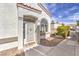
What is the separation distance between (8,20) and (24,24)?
26 cm

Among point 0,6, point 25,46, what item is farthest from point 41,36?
point 0,6

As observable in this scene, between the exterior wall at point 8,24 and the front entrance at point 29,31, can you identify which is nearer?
the exterior wall at point 8,24

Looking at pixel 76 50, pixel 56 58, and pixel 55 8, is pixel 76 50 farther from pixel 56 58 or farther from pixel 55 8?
pixel 55 8

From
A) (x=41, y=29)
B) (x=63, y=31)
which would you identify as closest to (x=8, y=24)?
(x=41, y=29)

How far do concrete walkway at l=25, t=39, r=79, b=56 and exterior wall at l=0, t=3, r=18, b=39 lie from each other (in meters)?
0.41

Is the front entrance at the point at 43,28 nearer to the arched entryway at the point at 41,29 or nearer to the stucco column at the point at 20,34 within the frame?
the arched entryway at the point at 41,29

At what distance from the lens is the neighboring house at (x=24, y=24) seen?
91.9 inches

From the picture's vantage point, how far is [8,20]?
2.35 m

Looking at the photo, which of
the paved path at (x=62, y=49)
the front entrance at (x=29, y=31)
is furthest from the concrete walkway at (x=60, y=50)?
the front entrance at (x=29, y=31)

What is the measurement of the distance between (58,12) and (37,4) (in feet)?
1.14

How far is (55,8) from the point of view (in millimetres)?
2414

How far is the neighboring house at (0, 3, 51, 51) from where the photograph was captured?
7.66 ft

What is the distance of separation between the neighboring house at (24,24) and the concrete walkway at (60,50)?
0.10 m

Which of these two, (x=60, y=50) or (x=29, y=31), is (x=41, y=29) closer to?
(x=29, y=31)
